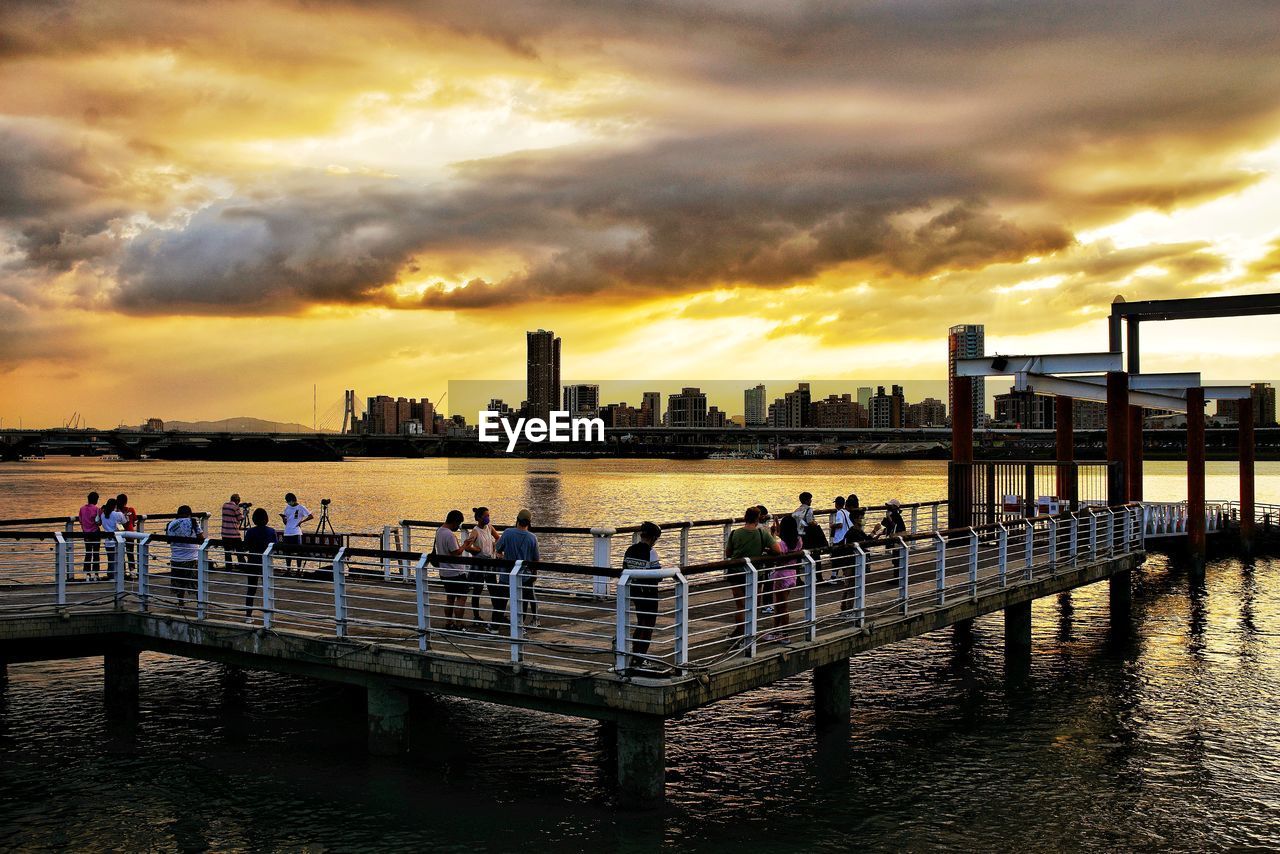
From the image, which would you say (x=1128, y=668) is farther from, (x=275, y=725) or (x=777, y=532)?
(x=275, y=725)

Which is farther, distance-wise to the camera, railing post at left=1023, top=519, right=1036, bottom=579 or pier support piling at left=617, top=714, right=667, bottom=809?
railing post at left=1023, top=519, right=1036, bottom=579

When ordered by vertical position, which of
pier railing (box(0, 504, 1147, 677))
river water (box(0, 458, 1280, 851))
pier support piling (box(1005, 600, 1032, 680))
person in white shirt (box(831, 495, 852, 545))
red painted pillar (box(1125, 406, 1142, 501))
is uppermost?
red painted pillar (box(1125, 406, 1142, 501))

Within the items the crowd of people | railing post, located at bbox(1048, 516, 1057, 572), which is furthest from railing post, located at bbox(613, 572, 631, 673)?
railing post, located at bbox(1048, 516, 1057, 572)

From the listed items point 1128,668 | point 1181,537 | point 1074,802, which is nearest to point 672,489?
point 1181,537

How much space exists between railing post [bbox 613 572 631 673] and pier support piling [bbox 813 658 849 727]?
5.38 m

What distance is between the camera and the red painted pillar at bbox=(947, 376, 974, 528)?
27.7 meters

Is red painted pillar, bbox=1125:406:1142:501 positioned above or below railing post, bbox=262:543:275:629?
above

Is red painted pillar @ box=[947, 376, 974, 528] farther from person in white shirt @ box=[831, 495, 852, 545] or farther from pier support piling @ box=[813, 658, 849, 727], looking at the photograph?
pier support piling @ box=[813, 658, 849, 727]

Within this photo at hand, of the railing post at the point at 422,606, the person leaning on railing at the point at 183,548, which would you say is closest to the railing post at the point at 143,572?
the person leaning on railing at the point at 183,548

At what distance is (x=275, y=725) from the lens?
15750 millimetres

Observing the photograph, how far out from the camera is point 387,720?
13.5m

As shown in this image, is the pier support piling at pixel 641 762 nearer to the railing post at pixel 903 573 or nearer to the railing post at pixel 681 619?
the railing post at pixel 681 619

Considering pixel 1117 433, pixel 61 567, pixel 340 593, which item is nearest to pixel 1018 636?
pixel 1117 433

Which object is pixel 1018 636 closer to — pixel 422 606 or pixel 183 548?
pixel 422 606
